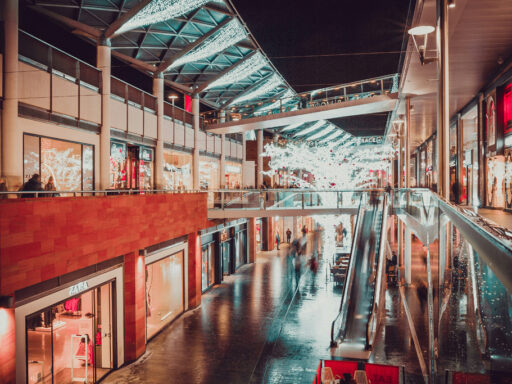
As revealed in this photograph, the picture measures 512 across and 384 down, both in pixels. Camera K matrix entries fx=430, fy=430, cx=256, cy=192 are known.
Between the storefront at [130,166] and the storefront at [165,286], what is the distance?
13.0ft

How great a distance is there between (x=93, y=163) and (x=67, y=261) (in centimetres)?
716

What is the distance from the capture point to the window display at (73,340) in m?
9.27

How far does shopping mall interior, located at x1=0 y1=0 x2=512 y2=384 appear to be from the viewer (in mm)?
8875

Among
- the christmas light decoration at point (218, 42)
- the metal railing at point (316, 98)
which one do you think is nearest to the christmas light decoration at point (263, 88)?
the metal railing at point (316, 98)

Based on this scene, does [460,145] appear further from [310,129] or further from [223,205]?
[310,129]

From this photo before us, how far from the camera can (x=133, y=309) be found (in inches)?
518

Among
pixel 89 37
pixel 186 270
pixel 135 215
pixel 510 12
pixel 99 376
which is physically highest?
pixel 89 37

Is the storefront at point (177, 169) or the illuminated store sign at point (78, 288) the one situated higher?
the storefront at point (177, 169)

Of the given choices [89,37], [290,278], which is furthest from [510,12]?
[290,278]

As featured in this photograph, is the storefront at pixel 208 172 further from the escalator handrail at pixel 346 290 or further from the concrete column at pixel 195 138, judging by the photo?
the escalator handrail at pixel 346 290

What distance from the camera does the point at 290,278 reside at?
80.5 ft

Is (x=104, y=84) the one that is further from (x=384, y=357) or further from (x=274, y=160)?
(x=274, y=160)

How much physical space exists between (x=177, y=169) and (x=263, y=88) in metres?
9.49

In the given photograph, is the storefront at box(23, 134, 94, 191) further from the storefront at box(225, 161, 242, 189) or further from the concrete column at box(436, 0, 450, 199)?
the storefront at box(225, 161, 242, 189)
